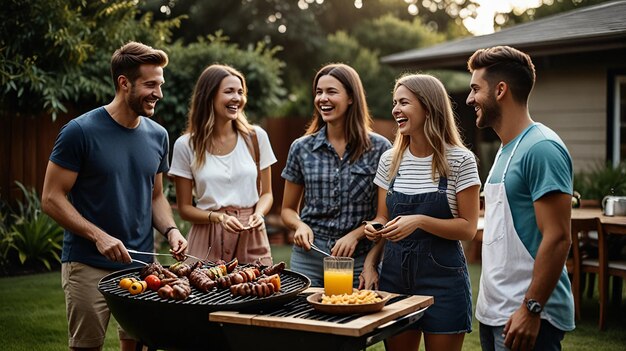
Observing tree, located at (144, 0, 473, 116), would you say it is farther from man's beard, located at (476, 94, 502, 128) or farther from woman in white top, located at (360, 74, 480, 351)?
man's beard, located at (476, 94, 502, 128)

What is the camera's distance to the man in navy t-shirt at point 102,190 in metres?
3.76

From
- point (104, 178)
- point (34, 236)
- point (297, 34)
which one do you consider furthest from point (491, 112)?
point (297, 34)

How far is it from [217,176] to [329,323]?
1.71 metres

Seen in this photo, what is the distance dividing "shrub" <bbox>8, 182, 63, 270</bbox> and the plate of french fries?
20.2 ft

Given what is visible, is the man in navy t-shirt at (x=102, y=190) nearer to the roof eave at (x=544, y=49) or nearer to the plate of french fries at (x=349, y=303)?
the plate of french fries at (x=349, y=303)

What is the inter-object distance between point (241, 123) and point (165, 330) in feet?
5.57

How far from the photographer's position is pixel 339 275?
332cm

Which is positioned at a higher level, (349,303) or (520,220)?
(520,220)

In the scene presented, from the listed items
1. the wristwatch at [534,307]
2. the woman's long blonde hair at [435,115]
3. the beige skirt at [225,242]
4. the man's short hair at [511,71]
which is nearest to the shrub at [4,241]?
the beige skirt at [225,242]

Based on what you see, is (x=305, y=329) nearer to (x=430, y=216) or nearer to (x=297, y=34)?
(x=430, y=216)

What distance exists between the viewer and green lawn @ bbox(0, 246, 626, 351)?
19.4ft

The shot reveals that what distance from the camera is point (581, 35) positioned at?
960 centimetres

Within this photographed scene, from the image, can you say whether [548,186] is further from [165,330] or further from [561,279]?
[165,330]

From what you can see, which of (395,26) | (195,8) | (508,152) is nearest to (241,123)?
(508,152)
